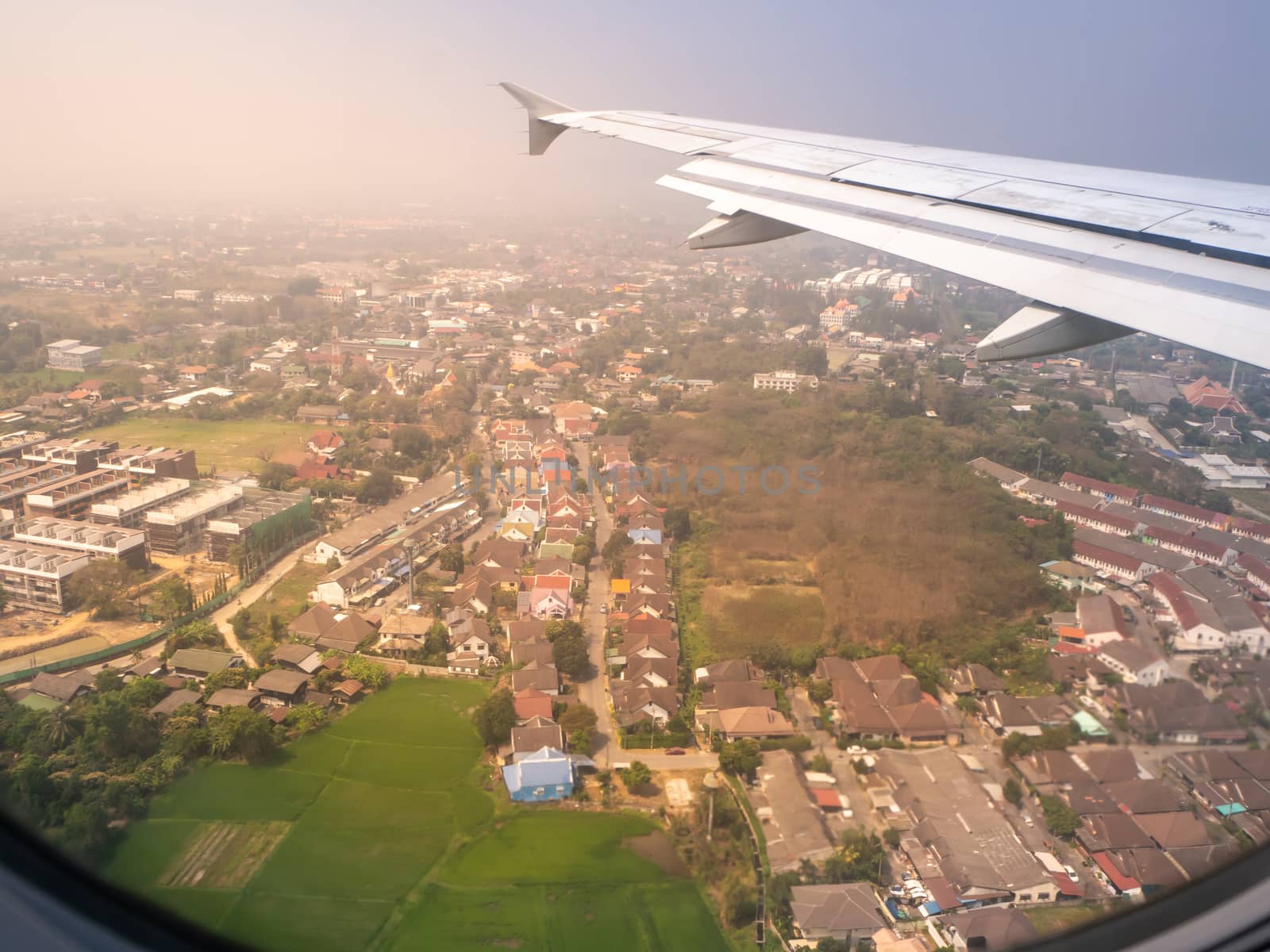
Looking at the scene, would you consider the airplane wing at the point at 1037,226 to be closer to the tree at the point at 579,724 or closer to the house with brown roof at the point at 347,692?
the tree at the point at 579,724

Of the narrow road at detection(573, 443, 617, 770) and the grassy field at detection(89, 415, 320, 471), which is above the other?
the grassy field at detection(89, 415, 320, 471)

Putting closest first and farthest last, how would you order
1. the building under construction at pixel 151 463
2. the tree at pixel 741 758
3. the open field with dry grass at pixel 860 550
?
the tree at pixel 741 758
the open field with dry grass at pixel 860 550
the building under construction at pixel 151 463

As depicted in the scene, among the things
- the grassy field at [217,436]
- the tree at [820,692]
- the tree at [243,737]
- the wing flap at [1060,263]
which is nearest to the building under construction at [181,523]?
the grassy field at [217,436]

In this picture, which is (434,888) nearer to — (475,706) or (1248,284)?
(475,706)

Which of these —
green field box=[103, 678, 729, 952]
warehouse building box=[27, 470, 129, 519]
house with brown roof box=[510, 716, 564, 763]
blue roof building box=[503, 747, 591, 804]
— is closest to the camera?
green field box=[103, 678, 729, 952]

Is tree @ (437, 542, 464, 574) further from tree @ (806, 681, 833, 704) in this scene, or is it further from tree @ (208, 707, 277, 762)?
tree @ (806, 681, 833, 704)

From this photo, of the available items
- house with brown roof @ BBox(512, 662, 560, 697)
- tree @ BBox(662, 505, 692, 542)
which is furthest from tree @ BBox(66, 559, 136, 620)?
tree @ BBox(662, 505, 692, 542)
